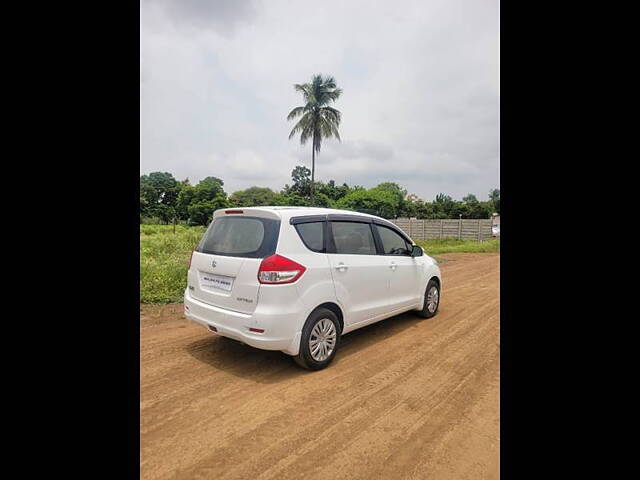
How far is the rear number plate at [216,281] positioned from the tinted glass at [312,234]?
861 millimetres

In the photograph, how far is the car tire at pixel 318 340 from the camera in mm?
3445

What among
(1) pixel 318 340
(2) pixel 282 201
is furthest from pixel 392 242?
(2) pixel 282 201

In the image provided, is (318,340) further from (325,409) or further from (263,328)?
(325,409)

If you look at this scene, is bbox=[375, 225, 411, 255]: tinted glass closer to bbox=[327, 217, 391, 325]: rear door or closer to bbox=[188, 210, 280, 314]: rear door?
bbox=[327, 217, 391, 325]: rear door

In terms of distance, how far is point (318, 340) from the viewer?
141 inches

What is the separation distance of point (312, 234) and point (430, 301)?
109 inches

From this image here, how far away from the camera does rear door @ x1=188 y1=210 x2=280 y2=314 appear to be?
3365 millimetres

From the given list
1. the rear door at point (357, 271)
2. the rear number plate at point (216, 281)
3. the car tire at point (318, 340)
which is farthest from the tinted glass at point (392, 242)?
the rear number plate at point (216, 281)

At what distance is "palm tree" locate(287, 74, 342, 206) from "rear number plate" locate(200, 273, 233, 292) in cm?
2447

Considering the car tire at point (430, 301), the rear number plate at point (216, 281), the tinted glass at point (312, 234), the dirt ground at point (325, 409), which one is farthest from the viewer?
the car tire at point (430, 301)

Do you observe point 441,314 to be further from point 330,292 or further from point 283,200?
point 283,200

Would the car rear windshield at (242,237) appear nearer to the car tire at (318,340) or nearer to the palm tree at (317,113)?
the car tire at (318,340)
